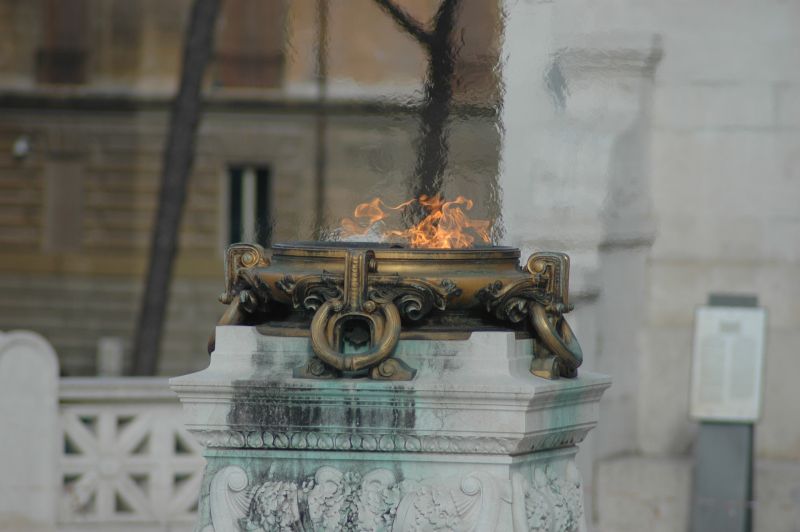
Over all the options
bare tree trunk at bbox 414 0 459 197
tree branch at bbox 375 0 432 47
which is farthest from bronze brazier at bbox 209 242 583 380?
tree branch at bbox 375 0 432 47

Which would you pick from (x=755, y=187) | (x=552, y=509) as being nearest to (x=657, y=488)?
(x=755, y=187)

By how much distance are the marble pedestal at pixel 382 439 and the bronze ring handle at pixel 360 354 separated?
2.3 inches

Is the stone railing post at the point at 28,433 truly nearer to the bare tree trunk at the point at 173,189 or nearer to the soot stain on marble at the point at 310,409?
the soot stain on marble at the point at 310,409

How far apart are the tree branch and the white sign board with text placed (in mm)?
4768

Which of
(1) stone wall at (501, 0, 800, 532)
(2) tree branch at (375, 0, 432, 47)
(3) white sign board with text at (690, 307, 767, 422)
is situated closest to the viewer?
(2) tree branch at (375, 0, 432, 47)

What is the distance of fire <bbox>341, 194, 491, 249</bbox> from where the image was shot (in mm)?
7719

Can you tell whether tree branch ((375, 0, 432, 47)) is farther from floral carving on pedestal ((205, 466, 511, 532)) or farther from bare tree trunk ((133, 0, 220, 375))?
bare tree trunk ((133, 0, 220, 375))

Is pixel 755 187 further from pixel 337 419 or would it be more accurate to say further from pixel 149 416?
pixel 337 419

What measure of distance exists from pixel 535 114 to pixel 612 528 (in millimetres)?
3398

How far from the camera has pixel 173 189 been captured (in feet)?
67.1

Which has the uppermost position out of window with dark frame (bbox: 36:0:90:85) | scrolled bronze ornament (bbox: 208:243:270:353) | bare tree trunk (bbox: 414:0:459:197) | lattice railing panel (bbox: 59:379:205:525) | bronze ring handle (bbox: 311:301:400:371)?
window with dark frame (bbox: 36:0:90:85)

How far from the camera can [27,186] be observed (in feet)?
123

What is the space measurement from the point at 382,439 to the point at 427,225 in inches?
47.3

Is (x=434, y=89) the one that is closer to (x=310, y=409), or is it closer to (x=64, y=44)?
(x=310, y=409)
